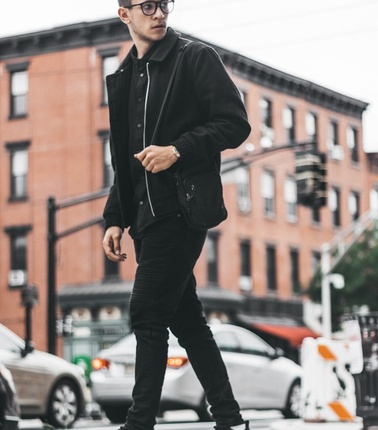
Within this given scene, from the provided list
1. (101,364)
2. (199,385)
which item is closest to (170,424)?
(199,385)

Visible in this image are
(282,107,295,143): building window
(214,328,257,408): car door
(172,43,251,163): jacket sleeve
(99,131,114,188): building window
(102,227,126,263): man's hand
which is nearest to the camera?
(172,43,251,163): jacket sleeve

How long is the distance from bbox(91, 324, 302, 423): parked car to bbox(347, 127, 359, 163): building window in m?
41.5

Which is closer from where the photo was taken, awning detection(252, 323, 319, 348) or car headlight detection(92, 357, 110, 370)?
car headlight detection(92, 357, 110, 370)

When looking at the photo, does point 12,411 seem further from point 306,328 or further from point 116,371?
point 306,328

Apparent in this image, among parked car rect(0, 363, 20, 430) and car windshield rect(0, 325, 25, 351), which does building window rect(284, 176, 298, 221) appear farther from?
parked car rect(0, 363, 20, 430)

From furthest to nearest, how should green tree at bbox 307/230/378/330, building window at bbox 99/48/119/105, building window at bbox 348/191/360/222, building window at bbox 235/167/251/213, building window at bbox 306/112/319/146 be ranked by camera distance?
building window at bbox 348/191/360/222 → building window at bbox 306/112/319/146 → building window at bbox 235/167/251/213 → building window at bbox 99/48/119/105 → green tree at bbox 307/230/378/330

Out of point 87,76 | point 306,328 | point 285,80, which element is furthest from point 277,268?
point 87,76

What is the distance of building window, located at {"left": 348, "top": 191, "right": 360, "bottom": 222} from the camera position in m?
58.5

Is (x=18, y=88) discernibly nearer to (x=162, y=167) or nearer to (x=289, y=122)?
(x=289, y=122)

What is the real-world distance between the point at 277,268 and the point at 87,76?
11.9m

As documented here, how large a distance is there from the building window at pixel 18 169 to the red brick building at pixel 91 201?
52 millimetres

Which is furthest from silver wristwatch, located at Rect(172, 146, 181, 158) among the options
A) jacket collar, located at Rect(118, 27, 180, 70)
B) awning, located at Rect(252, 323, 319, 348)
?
awning, located at Rect(252, 323, 319, 348)

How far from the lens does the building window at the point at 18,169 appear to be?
48.5m

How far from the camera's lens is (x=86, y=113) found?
47.6 m
